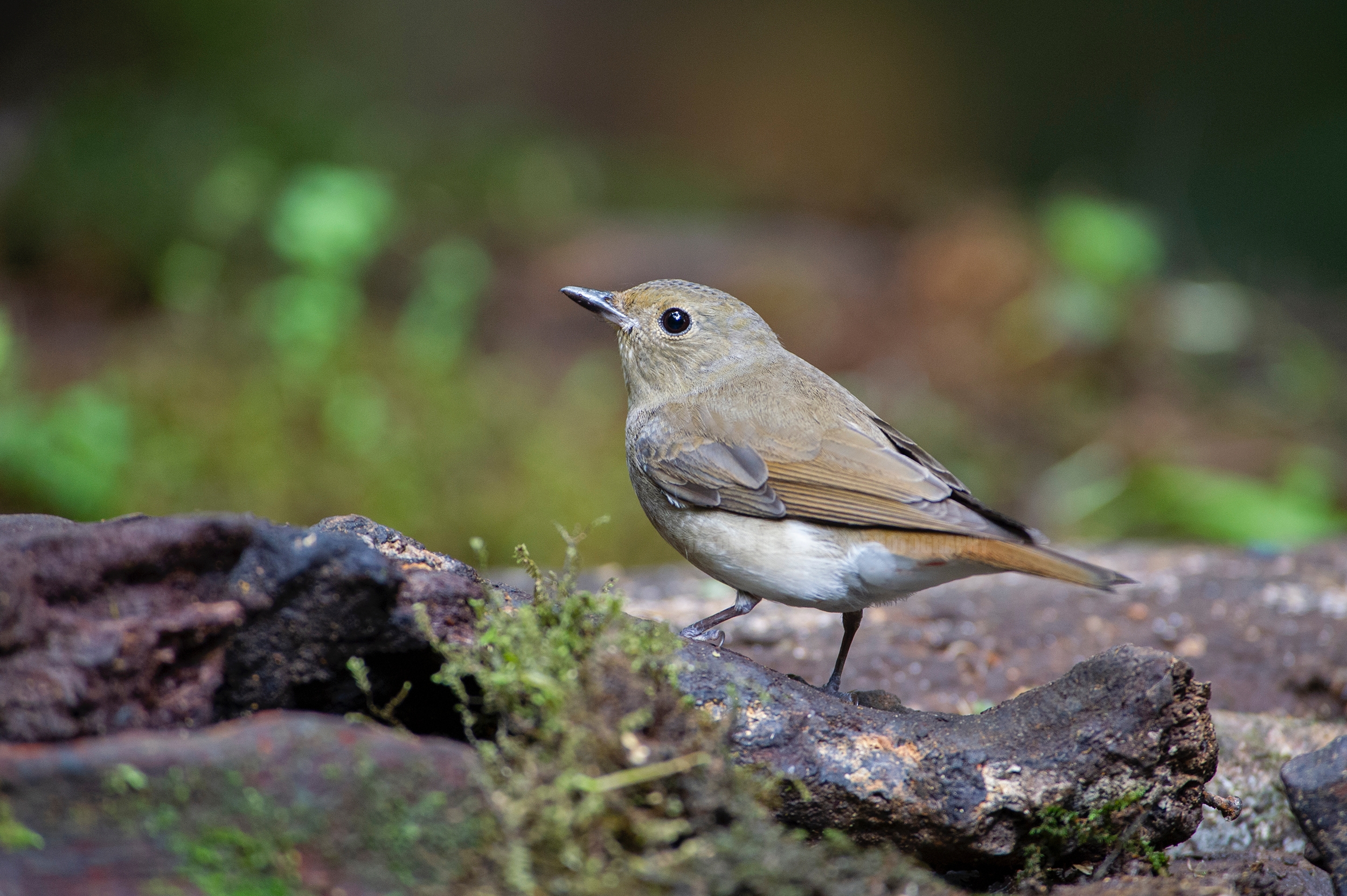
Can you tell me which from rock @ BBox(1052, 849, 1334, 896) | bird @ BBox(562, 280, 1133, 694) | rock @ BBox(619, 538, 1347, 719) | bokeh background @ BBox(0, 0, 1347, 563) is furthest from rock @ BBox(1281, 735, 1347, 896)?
bokeh background @ BBox(0, 0, 1347, 563)

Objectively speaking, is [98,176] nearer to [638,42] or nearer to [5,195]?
[5,195]

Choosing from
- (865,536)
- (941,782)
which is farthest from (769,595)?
(941,782)

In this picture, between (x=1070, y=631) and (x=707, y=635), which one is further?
(x=1070, y=631)

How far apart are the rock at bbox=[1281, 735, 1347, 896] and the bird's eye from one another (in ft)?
8.99

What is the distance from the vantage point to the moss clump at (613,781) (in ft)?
7.30

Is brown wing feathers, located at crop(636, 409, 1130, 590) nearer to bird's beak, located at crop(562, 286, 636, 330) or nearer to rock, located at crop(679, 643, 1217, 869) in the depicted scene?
rock, located at crop(679, 643, 1217, 869)

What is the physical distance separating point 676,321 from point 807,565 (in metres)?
1.38

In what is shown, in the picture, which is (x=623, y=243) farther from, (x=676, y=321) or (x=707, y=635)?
(x=707, y=635)

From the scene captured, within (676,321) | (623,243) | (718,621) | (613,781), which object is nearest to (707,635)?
(718,621)

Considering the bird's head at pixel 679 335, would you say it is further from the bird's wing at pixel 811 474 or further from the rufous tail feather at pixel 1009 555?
the rufous tail feather at pixel 1009 555

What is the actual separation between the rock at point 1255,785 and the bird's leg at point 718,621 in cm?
157

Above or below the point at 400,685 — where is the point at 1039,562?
above

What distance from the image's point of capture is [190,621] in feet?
7.87

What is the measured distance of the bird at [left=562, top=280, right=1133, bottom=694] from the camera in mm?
3639
